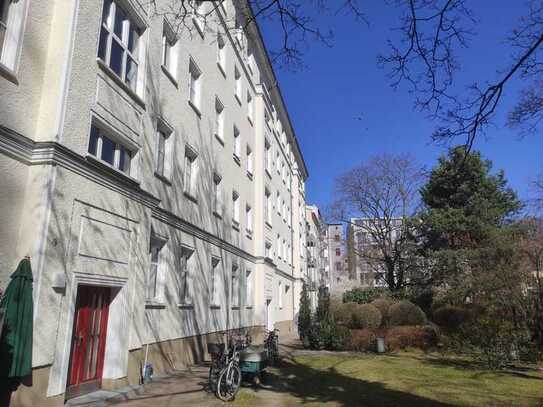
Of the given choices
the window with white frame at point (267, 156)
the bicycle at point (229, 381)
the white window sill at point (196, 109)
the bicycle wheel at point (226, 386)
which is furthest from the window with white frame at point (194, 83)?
the window with white frame at point (267, 156)

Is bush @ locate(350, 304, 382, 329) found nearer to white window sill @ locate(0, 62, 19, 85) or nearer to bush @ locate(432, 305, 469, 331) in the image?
bush @ locate(432, 305, 469, 331)

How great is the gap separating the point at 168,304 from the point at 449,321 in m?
16.0

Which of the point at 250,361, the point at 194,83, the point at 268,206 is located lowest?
the point at 250,361

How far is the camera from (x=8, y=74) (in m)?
7.50

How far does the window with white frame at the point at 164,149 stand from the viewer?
1334cm

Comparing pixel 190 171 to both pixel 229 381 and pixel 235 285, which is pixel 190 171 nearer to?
pixel 235 285

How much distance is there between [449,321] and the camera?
870 inches

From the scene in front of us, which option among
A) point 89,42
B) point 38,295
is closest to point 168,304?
point 38,295

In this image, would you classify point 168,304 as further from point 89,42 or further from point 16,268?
point 89,42

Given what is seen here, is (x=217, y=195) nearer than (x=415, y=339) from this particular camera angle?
Yes

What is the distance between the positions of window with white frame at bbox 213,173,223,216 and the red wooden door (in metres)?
8.82

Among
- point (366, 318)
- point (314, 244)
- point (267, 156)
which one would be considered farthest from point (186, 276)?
point (314, 244)

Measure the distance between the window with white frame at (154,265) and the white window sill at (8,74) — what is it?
581cm

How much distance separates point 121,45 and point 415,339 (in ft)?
61.1
